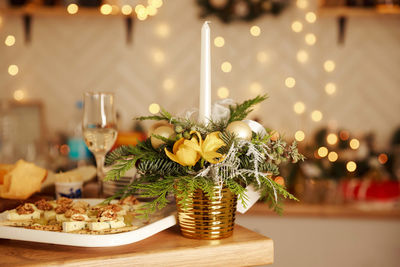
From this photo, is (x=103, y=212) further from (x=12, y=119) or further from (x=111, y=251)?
(x=12, y=119)

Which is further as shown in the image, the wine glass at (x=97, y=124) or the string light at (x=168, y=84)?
the string light at (x=168, y=84)

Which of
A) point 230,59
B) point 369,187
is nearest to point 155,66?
point 230,59

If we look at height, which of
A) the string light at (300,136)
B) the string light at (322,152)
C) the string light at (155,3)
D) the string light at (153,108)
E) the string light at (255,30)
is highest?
the string light at (155,3)

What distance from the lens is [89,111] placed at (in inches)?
35.0

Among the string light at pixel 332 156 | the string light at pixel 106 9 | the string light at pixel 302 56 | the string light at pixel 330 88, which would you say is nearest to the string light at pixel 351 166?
the string light at pixel 332 156

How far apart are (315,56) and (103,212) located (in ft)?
6.44

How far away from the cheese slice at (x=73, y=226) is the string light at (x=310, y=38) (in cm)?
199

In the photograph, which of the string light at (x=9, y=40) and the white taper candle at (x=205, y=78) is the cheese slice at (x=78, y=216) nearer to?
the white taper candle at (x=205, y=78)

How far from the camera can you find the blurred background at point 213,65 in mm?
2322

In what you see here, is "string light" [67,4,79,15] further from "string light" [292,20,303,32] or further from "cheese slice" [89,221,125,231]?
"cheese slice" [89,221,125,231]

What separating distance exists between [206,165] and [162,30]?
6.00 ft

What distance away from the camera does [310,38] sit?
2379 millimetres

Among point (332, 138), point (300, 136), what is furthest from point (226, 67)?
point (332, 138)

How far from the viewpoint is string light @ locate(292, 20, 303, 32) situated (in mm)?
2375
